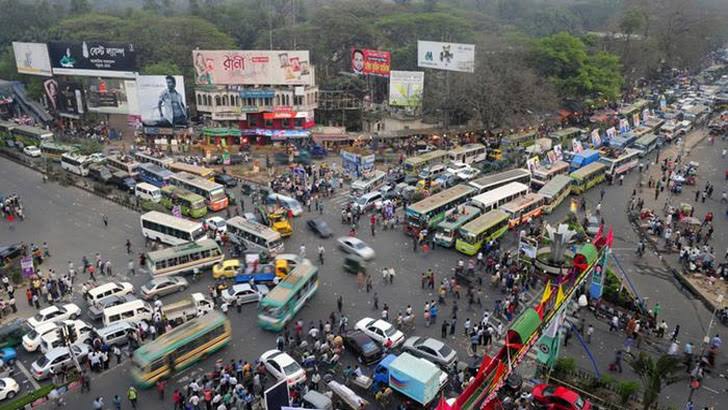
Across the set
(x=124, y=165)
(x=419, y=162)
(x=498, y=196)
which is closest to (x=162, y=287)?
(x=124, y=165)

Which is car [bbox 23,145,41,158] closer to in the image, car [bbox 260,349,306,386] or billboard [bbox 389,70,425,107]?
billboard [bbox 389,70,425,107]

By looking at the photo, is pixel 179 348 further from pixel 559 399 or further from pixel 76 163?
pixel 76 163

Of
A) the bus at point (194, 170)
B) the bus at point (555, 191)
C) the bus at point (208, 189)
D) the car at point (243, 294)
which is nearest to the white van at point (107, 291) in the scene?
the car at point (243, 294)

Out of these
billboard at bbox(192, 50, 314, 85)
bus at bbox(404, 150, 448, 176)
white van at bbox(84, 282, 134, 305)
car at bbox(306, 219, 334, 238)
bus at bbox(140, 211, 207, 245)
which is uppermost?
billboard at bbox(192, 50, 314, 85)

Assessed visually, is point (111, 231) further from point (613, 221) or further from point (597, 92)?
point (597, 92)

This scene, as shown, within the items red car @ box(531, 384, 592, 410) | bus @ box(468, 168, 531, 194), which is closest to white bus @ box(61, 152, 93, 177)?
bus @ box(468, 168, 531, 194)
